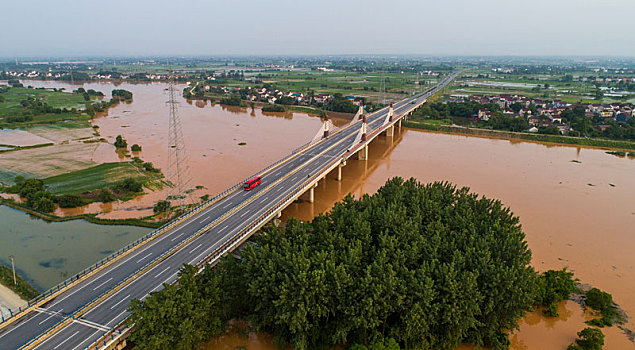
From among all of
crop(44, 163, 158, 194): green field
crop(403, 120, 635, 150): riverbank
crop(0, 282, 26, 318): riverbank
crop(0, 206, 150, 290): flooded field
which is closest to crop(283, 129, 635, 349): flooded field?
crop(403, 120, 635, 150): riverbank

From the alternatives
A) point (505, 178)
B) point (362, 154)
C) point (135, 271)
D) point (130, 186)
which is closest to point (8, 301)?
point (135, 271)

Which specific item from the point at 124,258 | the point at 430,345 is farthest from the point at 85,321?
the point at 430,345

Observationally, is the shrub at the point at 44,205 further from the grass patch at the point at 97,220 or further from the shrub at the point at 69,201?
the shrub at the point at 69,201

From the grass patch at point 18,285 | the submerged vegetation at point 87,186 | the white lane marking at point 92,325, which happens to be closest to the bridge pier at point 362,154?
the submerged vegetation at point 87,186

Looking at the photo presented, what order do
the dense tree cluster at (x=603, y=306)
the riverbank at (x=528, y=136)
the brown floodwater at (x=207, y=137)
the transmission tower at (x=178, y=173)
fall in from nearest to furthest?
the dense tree cluster at (x=603, y=306), the transmission tower at (x=178, y=173), the brown floodwater at (x=207, y=137), the riverbank at (x=528, y=136)

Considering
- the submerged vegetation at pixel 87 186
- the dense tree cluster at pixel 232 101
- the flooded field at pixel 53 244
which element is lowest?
the flooded field at pixel 53 244

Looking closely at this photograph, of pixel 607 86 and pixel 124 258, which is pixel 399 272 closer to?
pixel 124 258
